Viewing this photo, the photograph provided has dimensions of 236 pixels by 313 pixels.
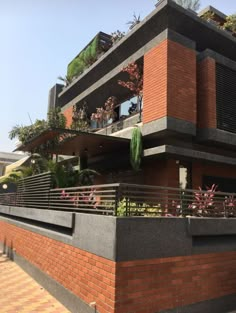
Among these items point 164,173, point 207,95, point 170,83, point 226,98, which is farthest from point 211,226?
point 226,98

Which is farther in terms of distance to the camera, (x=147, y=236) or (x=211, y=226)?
(x=211, y=226)

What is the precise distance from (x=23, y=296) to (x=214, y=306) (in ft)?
13.8

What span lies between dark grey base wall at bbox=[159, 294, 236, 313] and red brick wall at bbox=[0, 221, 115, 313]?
1.17m

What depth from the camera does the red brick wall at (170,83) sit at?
11352 mm

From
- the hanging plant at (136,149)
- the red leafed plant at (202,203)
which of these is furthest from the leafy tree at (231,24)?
the red leafed plant at (202,203)

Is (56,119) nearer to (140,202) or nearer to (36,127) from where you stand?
(36,127)

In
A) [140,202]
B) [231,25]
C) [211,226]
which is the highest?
[231,25]

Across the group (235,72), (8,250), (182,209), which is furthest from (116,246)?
(235,72)

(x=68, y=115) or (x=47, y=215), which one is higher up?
(x=68, y=115)

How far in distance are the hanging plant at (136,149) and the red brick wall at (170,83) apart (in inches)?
23.0

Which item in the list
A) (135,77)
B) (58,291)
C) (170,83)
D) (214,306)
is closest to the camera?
(214,306)

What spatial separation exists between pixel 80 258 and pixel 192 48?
9.19 m

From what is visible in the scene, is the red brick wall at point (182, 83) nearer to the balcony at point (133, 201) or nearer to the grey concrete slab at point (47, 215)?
the balcony at point (133, 201)

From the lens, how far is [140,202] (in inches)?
231
